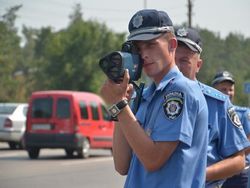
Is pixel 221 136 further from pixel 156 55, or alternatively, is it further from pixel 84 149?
pixel 84 149

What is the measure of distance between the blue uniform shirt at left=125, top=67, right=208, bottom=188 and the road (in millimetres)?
8494

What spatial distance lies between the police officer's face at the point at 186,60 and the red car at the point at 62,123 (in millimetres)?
12822

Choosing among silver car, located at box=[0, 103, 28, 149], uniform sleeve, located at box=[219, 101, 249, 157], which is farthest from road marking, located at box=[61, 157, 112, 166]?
uniform sleeve, located at box=[219, 101, 249, 157]

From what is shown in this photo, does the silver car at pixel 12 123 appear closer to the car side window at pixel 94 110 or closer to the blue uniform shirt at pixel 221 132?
the car side window at pixel 94 110

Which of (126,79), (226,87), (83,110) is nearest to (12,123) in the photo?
(83,110)

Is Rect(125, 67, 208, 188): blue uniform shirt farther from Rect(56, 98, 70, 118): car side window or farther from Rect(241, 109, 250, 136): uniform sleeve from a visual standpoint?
Rect(56, 98, 70, 118): car side window

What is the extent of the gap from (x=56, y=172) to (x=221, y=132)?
10.4m

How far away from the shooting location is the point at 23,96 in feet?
174

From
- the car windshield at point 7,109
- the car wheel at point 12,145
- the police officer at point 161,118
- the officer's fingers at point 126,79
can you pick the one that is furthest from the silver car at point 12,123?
the officer's fingers at point 126,79

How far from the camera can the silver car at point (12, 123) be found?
62.8 ft

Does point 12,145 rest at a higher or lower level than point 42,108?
lower

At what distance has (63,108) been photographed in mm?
16484

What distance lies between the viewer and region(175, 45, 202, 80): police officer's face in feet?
11.0

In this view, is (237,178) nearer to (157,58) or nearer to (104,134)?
(157,58)
